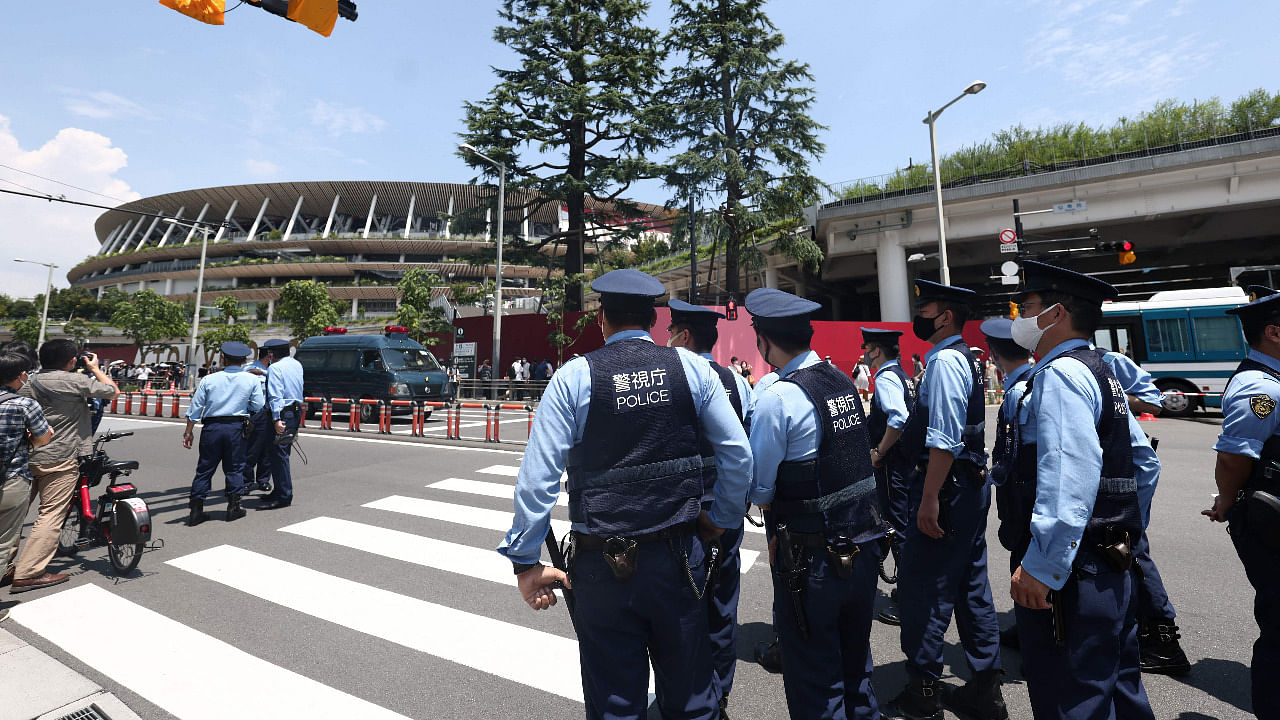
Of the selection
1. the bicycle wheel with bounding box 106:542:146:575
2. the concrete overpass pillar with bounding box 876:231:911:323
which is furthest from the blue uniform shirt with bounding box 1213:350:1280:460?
the concrete overpass pillar with bounding box 876:231:911:323

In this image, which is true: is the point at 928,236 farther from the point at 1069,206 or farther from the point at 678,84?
the point at 678,84

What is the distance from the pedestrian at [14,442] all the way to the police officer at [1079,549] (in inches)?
240

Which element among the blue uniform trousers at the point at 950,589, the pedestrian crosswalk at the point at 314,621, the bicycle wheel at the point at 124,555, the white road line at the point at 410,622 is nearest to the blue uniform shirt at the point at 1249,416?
the blue uniform trousers at the point at 950,589

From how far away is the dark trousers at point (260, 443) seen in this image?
6.86 m

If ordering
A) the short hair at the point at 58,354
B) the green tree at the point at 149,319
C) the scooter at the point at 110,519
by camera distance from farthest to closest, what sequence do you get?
1. the green tree at the point at 149,319
2. the scooter at the point at 110,519
3. the short hair at the point at 58,354

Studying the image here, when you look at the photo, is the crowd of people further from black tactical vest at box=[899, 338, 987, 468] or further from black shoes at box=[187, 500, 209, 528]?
black shoes at box=[187, 500, 209, 528]

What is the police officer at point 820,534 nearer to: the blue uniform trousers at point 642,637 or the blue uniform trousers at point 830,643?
the blue uniform trousers at point 830,643

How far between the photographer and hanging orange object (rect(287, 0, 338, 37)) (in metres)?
3.86

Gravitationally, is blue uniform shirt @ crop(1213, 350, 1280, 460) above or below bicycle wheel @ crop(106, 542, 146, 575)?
above

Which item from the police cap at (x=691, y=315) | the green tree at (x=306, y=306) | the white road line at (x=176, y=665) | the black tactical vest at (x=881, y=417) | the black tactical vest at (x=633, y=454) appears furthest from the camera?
the green tree at (x=306, y=306)

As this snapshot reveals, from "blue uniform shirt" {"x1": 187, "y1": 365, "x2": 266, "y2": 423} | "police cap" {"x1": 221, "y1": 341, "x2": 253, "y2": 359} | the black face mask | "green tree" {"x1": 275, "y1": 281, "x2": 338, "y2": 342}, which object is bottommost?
"blue uniform shirt" {"x1": 187, "y1": 365, "x2": 266, "y2": 423}

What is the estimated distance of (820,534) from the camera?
244 cm

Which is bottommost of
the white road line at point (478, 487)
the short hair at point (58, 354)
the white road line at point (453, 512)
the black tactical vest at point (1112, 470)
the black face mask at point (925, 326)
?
the white road line at point (453, 512)

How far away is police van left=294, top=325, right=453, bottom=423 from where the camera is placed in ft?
53.1
